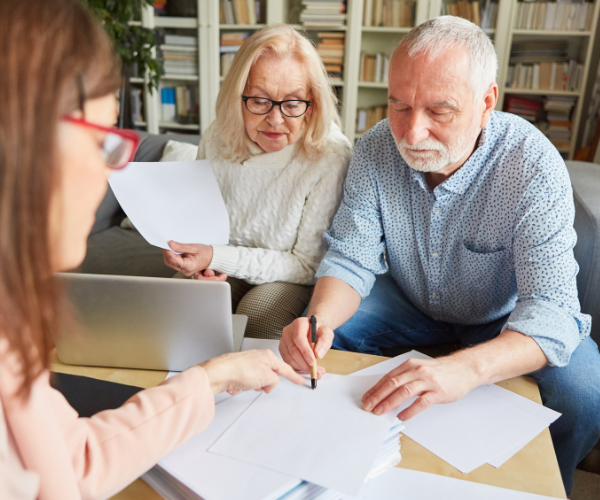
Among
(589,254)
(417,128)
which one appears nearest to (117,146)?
(417,128)

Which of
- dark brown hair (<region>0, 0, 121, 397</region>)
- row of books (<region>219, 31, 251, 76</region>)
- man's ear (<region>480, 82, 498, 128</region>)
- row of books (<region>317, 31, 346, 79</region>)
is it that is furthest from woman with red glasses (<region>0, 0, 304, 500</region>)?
row of books (<region>219, 31, 251, 76</region>)

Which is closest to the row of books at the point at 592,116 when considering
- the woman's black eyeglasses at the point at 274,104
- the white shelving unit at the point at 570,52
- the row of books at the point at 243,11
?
the white shelving unit at the point at 570,52

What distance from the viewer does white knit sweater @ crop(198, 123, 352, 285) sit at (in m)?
1.46

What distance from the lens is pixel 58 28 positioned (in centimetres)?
42

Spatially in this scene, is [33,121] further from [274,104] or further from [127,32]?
[127,32]

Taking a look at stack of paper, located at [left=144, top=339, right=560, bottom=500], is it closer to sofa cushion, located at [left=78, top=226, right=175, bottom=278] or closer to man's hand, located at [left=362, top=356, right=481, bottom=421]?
man's hand, located at [left=362, top=356, right=481, bottom=421]

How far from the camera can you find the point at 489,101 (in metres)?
1.20

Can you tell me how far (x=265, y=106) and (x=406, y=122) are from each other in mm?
440

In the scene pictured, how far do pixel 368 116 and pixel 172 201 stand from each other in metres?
3.03

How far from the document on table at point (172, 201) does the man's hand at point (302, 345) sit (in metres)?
0.35

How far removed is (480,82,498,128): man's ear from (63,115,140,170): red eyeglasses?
93 centimetres

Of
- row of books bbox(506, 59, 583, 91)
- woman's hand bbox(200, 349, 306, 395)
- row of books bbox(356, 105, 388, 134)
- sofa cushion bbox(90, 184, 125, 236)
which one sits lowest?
sofa cushion bbox(90, 184, 125, 236)

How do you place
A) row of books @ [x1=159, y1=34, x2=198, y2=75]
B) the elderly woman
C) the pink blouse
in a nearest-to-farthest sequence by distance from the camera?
1. the pink blouse
2. the elderly woman
3. row of books @ [x1=159, y1=34, x2=198, y2=75]

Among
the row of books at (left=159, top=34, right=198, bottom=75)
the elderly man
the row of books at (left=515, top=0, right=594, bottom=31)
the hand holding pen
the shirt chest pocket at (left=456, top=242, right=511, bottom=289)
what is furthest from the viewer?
the row of books at (left=159, top=34, right=198, bottom=75)
